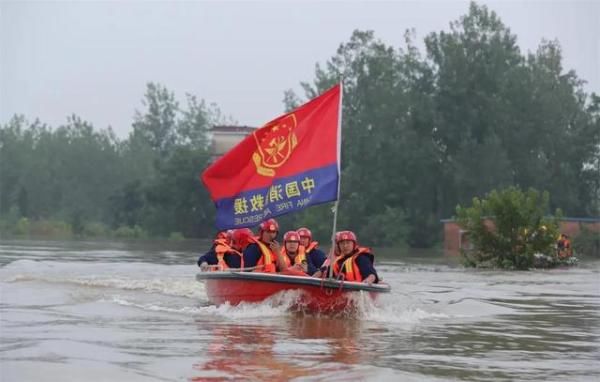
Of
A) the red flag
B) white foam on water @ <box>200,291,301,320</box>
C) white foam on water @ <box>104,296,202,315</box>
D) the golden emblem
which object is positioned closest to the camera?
white foam on water @ <box>200,291,301,320</box>

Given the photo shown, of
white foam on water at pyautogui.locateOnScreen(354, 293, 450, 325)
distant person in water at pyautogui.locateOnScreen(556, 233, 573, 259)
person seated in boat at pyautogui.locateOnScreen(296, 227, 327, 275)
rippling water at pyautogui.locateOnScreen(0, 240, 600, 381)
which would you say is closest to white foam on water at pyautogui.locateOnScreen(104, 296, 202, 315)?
rippling water at pyautogui.locateOnScreen(0, 240, 600, 381)

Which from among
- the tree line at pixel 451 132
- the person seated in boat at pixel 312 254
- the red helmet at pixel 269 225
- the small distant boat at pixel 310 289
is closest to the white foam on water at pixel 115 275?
the person seated in boat at pixel 312 254

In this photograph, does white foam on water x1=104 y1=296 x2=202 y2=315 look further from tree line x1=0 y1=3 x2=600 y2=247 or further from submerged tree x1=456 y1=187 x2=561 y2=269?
tree line x1=0 y1=3 x2=600 y2=247

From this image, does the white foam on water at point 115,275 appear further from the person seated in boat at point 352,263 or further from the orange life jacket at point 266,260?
the person seated in boat at point 352,263

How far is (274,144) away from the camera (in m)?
15.8

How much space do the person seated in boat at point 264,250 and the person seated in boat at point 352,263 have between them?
88cm

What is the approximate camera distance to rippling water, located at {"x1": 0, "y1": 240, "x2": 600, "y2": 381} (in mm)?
9898

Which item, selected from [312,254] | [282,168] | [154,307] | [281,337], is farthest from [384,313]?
[154,307]

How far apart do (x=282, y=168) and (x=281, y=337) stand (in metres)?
3.52

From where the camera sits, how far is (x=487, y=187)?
225 ft

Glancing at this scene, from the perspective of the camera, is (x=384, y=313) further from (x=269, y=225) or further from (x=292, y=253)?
(x=269, y=225)

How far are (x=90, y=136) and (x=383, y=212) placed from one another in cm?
5901

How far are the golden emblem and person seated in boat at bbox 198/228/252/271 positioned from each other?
7.40 feet

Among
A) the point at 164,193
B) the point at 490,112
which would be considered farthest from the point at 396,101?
the point at 164,193
